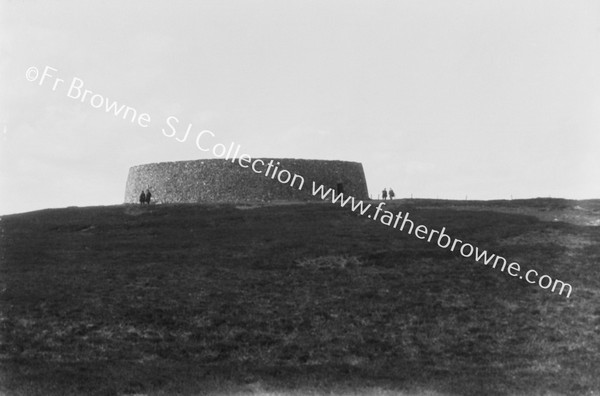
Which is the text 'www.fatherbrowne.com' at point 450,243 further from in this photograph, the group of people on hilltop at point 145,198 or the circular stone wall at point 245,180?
the group of people on hilltop at point 145,198

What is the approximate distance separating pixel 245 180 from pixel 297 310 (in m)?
23.3

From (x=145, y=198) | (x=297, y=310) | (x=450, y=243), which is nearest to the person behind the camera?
(x=297, y=310)

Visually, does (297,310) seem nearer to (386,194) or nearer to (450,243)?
(450,243)

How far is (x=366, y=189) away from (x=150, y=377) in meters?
33.0

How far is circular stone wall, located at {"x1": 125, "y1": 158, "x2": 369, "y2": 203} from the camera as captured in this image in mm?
41625

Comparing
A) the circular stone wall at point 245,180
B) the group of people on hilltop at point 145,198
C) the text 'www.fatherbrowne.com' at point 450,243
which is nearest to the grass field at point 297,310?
the text 'www.fatherbrowne.com' at point 450,243

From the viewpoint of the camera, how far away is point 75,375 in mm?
13367

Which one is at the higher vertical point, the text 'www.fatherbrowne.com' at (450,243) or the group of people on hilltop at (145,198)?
the text 'www.fatherbrowne.com' at (450,243)

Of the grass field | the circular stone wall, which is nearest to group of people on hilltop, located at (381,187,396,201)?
the circular stone wall

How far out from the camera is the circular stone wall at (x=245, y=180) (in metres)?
41.6

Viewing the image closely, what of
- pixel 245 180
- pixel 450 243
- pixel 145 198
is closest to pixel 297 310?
pixel 450 243

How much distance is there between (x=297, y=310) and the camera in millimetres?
18688

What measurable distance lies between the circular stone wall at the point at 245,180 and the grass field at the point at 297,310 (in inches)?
435

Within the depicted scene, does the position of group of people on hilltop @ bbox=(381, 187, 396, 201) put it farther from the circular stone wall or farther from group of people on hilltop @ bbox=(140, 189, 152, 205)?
group of people on hilltop @ bbox=(140, 189, 152, 205)
